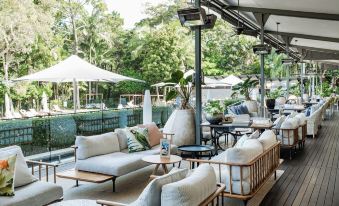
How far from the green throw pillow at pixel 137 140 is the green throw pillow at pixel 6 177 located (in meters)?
2.43

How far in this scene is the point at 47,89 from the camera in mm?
20859

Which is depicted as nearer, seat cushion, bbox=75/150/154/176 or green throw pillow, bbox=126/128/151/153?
seat cushion, bbox=75/150/154/176

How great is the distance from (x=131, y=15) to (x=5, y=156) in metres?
34.6

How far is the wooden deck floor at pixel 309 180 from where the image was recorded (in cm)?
444

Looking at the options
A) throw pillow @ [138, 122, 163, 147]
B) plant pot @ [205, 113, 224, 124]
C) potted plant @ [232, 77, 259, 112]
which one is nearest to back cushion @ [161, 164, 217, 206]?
throw pillow @ [138, 122, 163, 147]

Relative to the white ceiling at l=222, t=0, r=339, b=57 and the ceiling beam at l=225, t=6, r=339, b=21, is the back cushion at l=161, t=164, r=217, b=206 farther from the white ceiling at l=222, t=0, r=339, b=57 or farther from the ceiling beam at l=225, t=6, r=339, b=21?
the ceiling beam at l=225, t=6, r=339, b=21

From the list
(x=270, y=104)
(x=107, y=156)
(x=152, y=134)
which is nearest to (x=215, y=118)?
(x=152, y=134)

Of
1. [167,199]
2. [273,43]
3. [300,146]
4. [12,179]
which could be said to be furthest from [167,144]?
[273,43]

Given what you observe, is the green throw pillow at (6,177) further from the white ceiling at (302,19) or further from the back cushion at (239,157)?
the white ceiling at (302,19)

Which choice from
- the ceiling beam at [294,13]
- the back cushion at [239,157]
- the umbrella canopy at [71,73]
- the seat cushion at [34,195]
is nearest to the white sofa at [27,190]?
the seat cushion at [34,195]

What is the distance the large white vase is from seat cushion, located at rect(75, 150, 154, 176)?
2.28 metres

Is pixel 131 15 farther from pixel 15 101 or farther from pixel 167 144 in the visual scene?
pixel 167 144

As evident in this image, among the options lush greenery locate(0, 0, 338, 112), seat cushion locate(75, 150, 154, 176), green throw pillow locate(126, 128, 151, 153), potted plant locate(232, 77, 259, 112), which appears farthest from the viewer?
lush greenery locate(0, 0, 338, 112)

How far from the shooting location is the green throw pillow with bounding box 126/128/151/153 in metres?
5.78
